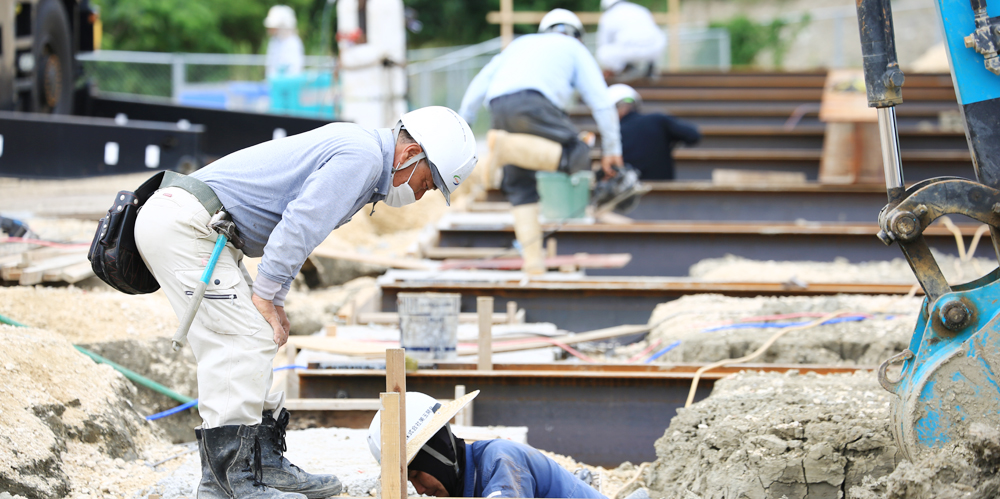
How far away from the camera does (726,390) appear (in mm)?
4234

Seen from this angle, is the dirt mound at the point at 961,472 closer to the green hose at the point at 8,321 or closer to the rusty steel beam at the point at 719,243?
the green hose at the point at 8,321

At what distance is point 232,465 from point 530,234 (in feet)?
14.5

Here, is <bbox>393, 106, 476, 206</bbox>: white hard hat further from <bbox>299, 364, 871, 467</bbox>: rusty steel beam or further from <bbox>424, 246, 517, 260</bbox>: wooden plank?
<bbox>424, 246, 517, 260</bbox>: wooden plank

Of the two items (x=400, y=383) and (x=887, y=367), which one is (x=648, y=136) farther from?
(x=400, y=383)

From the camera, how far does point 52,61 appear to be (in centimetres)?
895

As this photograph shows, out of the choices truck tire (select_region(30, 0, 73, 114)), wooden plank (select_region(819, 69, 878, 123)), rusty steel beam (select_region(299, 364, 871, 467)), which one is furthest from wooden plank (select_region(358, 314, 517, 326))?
wooden plank (select_region(819, 69, 878, 123))

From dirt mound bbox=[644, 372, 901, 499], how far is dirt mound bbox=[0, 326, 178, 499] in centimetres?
224

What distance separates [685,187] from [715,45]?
11964 mm

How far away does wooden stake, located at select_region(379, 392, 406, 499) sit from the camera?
2.69m

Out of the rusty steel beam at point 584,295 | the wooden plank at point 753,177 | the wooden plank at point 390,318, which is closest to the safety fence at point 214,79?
the wooden plank at point 753,177

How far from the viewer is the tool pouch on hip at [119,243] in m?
2.84

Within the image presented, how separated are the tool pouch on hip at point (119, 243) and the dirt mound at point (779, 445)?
7.40 ft

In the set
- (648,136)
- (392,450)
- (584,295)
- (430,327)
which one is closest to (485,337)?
(430,327)

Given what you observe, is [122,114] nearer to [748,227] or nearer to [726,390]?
[748,227]
